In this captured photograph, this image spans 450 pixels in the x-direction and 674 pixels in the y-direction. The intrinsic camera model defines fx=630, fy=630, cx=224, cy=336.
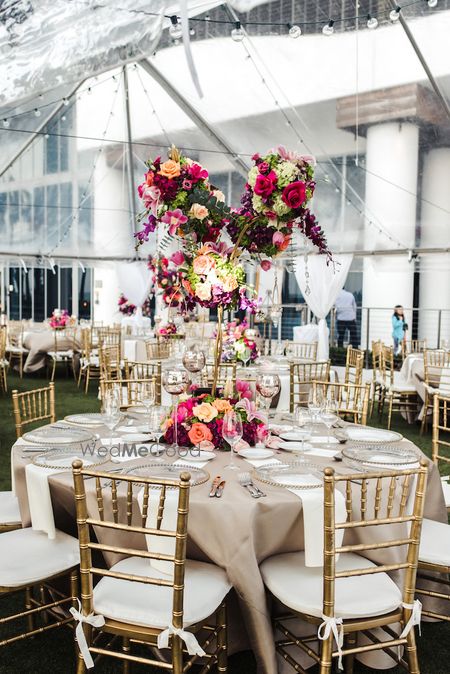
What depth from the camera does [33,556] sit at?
2.54 m

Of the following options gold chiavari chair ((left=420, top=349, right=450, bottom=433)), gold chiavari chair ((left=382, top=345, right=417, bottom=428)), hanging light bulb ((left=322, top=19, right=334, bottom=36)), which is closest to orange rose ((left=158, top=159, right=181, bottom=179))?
gold chiavari chair ((left=420, top=349, right=450, bottom=433))

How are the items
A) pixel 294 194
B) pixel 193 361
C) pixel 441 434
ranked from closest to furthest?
pixel 294 194 < pixel 193 361 < pixel 441 434

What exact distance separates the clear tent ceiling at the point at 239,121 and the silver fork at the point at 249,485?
386 cm

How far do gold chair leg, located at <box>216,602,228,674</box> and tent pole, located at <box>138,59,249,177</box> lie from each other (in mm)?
9125

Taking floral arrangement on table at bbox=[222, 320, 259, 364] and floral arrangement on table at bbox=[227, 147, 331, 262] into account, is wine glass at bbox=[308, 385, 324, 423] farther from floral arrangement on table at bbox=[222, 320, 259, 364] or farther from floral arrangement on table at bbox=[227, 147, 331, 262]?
floral arrangement on table at bbox=[222, 320, 259, 364]

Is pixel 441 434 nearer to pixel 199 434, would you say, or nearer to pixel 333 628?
pixel 199 434

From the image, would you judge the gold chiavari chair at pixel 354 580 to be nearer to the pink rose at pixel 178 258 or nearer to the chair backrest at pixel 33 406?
the pink rose at pixel 178 258

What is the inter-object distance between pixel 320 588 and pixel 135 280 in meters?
12.3

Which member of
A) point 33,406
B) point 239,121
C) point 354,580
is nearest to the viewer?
point 354,580

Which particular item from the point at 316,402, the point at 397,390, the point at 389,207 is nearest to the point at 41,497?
the point at 316,402

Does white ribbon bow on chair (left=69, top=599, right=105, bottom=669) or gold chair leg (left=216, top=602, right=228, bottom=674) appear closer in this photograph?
white ribbon bow on chair (left=69, top=599, right=105, bottom=669)

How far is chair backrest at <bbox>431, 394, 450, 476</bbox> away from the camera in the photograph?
3.73 metres

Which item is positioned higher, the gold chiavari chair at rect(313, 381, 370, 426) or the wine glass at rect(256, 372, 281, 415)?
the wine glass at rect(256, 372, 281, 415)

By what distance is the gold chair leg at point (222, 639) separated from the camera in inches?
94.8
